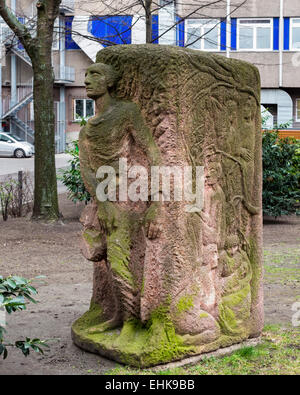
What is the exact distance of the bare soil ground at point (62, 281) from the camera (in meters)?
5.89

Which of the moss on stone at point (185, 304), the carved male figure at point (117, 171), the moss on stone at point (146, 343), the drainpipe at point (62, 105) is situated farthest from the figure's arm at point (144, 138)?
the drainpipe at point (62, 105)

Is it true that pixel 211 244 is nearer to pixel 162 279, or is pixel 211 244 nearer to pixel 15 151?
pixel 162 279

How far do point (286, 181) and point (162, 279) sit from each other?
9847mm

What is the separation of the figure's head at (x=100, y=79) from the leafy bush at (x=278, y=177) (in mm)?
9171

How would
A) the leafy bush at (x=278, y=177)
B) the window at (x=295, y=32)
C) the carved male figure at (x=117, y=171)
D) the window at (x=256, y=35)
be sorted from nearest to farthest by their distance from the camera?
the carved male figure at (x=117, y=171) < the leafy bush at (x=278, y=177) < the window at (x=295, y=32) < the window at (x=256, y=35)

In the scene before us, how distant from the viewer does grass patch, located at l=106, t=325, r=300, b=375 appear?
217 inches

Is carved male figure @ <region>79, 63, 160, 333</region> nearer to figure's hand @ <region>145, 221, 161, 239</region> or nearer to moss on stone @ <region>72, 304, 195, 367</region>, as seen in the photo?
figure's hand @ <region>145, 221, 161, 239</region>

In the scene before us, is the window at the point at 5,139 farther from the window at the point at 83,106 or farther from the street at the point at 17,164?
the window at the point at 83,106

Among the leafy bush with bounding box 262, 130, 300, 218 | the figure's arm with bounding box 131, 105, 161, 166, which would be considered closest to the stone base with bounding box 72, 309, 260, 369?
the figure's arm with bounding box 131, 105, 161, 166

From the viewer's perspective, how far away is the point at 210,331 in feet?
19.1

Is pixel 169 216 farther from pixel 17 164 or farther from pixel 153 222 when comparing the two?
pixel 17 164

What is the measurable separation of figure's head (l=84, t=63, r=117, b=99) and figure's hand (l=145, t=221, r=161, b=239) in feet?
4.16

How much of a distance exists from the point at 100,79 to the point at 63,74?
110 ft

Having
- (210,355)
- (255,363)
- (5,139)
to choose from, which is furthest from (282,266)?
(5,139)
